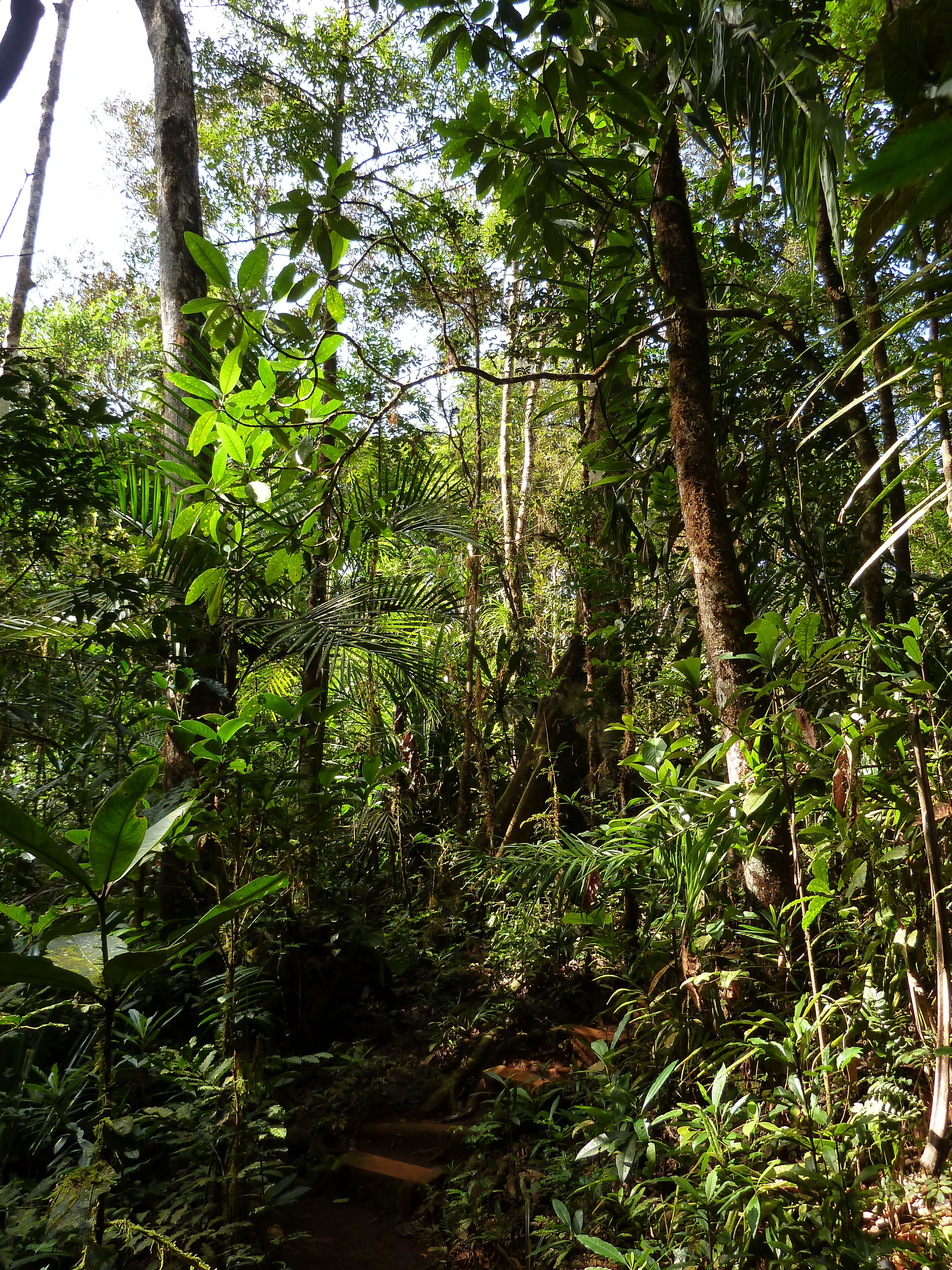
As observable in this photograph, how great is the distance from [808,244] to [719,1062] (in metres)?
1.75

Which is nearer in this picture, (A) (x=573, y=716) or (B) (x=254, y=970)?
(B) (x=254, y=970)

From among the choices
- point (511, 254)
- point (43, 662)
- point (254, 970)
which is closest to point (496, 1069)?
point (254, 970)

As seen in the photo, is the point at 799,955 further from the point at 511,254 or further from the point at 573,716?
the point at 573,716

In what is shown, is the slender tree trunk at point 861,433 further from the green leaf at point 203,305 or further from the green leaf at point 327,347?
the green leaf at point 203,305

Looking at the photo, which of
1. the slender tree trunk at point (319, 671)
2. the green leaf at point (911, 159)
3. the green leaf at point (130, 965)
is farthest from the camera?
the slender tree trunk at point (319, 671)

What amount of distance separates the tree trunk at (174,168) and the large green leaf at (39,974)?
115 inches

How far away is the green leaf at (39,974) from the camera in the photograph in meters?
0.79

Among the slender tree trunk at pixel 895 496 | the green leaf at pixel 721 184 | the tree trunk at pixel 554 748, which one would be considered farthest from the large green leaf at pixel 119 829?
the tree trunk at pixel 554 748

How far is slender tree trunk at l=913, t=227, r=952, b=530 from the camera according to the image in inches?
38.2

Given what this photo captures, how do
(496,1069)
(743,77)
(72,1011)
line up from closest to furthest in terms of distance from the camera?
(743,77), (72,1011), (496,1069)

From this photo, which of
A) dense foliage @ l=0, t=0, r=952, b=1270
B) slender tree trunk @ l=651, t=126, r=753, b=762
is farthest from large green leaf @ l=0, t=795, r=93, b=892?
slender tree trunk @ l=651, t=126, r=753, b=762

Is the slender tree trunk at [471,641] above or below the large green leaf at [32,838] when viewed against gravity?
above

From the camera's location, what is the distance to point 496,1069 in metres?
2.82

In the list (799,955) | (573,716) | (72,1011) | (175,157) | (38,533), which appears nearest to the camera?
(799,955)
